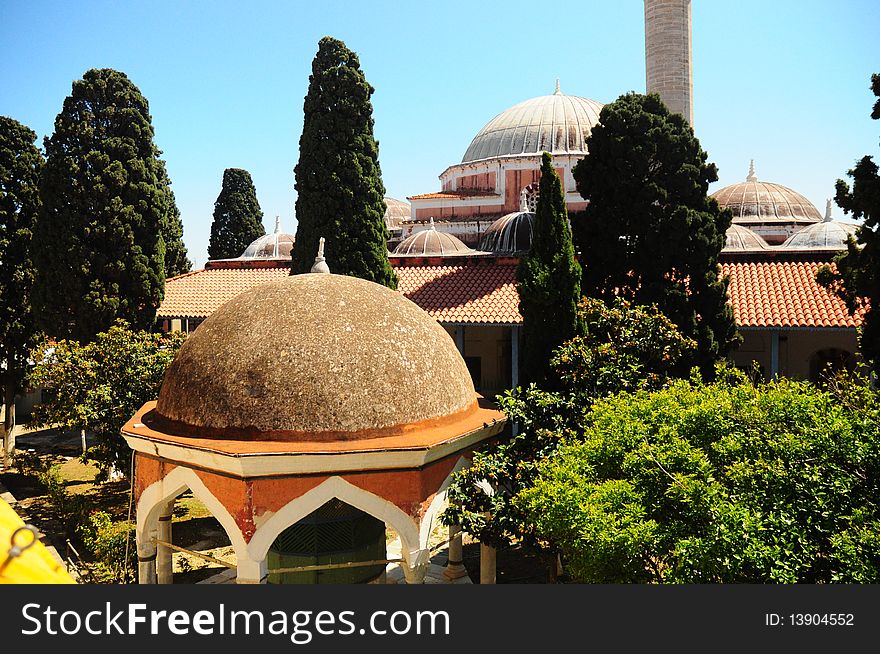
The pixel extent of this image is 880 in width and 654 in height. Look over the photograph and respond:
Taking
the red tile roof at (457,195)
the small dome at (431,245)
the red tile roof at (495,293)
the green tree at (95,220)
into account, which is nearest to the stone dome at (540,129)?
the red tile roof at (457,195)

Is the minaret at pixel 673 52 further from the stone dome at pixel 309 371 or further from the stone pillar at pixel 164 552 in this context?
the stone pillar at pixel 164 552

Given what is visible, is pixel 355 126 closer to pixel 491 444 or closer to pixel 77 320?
pixel 77 320

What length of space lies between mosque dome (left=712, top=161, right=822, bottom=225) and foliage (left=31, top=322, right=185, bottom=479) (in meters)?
29.0

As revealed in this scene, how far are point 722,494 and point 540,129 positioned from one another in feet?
103

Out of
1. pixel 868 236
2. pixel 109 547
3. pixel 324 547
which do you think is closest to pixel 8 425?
pixel 109 547

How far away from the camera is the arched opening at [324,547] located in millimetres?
7988

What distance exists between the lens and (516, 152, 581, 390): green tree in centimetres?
1158

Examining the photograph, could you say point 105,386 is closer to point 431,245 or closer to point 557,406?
point 557,406

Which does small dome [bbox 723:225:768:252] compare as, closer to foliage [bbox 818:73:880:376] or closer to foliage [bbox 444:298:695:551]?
foliage [bbox 818:73:880:376]

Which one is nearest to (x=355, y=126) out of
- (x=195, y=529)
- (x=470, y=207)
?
(x=195, y=529)

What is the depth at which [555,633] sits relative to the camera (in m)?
4.52

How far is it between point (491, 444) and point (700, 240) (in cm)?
853

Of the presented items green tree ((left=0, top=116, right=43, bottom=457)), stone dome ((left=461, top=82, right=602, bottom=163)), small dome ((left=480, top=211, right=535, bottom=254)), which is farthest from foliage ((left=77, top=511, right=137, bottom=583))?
stone dome ((left=461, top=82, right=602, bottom=163))

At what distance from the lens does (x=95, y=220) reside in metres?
17.4
